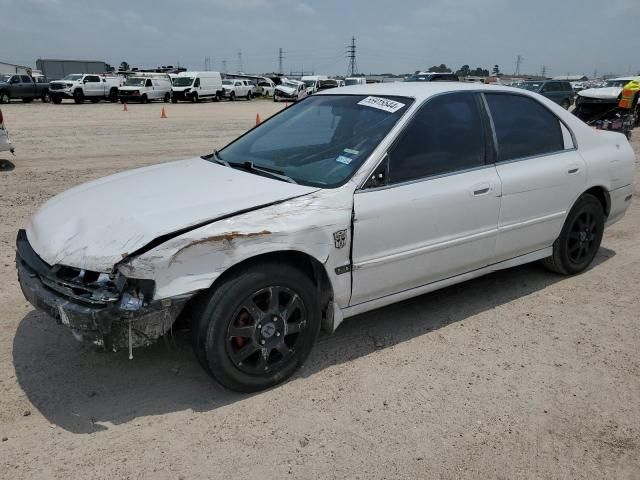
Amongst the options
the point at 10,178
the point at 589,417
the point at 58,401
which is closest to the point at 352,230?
A: the point at 589,417

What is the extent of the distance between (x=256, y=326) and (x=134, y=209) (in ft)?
3.02

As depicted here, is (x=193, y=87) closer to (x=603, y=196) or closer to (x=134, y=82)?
(x=134, y=82)

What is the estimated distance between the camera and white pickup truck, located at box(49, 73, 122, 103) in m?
29.5

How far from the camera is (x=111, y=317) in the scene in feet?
8.59

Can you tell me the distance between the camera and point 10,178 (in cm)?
855

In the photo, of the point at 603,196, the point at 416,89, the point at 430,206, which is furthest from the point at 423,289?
the point at 603,196

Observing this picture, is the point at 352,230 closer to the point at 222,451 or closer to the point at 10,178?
the point at 222,451

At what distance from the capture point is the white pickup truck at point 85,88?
96.7 feet

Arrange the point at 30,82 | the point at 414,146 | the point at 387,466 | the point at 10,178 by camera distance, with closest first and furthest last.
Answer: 1. the point at 387,466
2. the point at 414,146
3. the point at 10,178
4. the point at 30,82

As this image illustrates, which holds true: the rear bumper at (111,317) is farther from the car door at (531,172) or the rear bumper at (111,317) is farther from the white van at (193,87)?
the white van at (193,87)

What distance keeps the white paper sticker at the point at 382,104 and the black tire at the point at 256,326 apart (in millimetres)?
1341

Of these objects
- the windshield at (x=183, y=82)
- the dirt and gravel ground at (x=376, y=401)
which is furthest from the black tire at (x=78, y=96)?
the dirt and gravel ground at (x=376, y=401)

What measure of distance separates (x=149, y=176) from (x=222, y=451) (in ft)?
6.24

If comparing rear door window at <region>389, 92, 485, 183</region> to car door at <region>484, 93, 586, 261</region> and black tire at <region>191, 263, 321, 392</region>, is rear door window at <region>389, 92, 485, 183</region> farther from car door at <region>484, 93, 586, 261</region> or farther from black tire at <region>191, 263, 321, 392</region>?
black tire at <region>191, 263, 321, 392</region>
